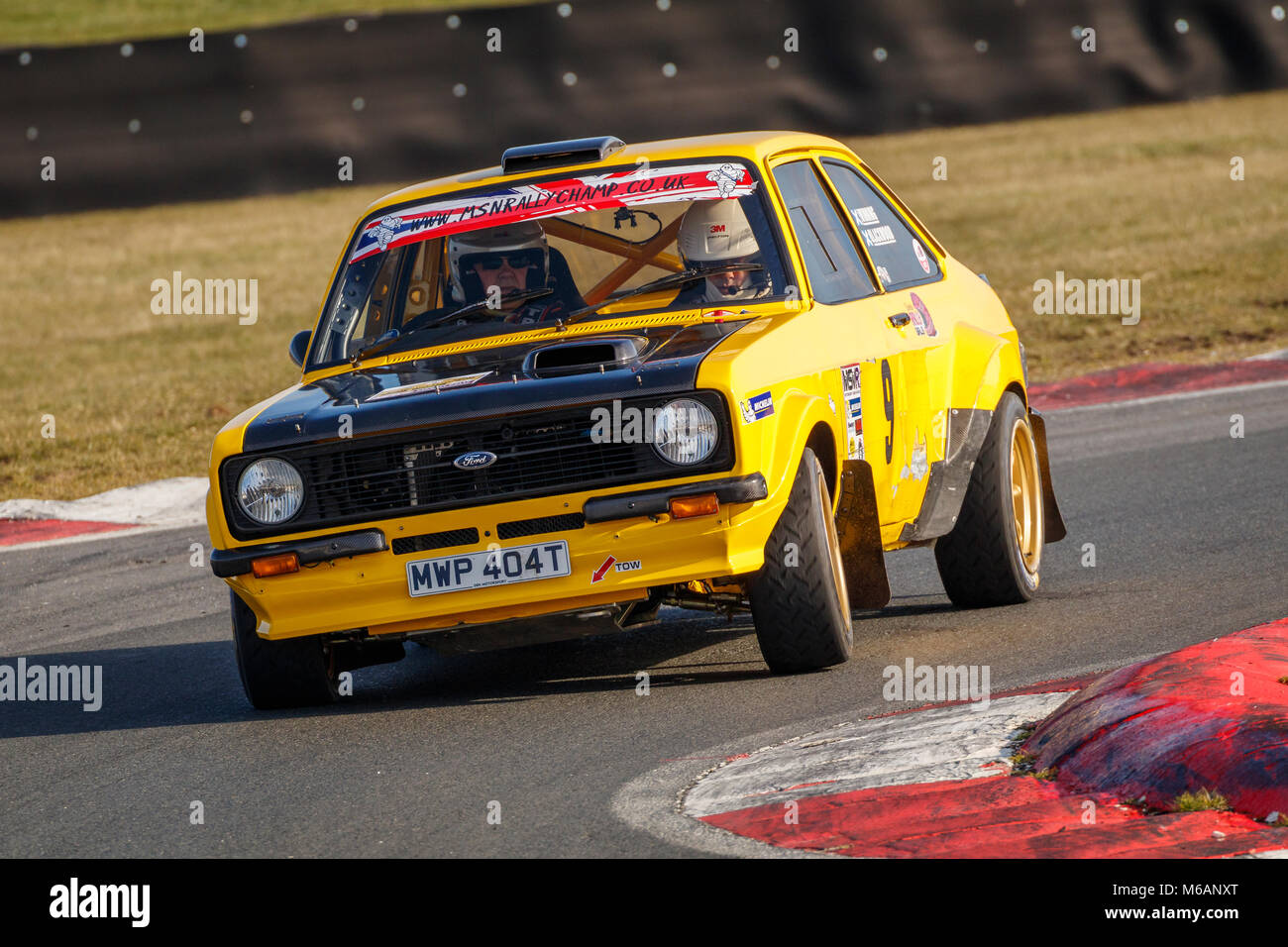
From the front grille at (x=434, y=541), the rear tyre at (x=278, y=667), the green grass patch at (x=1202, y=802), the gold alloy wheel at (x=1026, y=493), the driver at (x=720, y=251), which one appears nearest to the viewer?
the green grass patch at (x=1202, y=802)

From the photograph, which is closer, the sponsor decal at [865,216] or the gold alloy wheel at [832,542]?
the gold alloy wheel at [832,542]

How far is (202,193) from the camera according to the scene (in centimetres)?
2550

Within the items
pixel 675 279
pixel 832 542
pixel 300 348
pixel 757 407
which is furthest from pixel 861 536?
pixel 300 348

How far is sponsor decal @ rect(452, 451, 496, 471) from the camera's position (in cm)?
571

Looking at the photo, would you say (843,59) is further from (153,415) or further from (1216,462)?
(1216,462)

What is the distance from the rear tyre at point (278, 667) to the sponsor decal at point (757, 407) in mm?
1649

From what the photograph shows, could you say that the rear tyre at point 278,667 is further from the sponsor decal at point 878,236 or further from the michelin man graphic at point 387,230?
the sponsor decal at point 878,236

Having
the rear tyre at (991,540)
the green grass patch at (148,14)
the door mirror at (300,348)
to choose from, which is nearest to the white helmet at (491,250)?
the door mirror at (300,348)

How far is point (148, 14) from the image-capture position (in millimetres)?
34188

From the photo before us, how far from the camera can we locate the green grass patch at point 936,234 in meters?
15.5

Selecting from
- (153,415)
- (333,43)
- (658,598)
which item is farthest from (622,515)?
(333,43)

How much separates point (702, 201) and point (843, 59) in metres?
Answer: 19.3

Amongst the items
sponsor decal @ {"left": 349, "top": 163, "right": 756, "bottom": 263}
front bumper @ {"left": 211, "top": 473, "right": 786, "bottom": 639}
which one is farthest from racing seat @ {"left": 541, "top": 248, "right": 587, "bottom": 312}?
front bumper @ {"left": 211, "top": 473, "right": 786, "bottom": 639}
